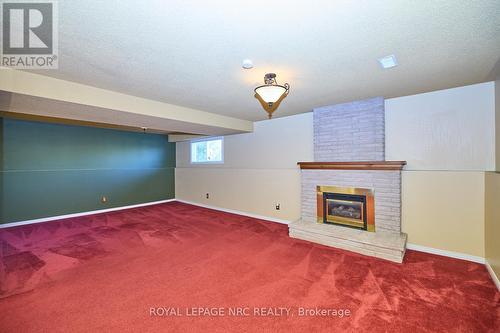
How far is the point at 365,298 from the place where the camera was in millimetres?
2270

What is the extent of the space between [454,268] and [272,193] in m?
3.35

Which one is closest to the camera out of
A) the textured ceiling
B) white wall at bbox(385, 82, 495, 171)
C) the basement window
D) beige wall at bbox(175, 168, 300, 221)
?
the textured ceiling

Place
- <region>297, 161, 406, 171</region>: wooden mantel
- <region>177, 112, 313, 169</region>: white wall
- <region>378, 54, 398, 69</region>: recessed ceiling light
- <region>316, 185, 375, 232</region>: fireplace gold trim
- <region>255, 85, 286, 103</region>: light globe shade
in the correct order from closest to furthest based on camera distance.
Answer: <region>378, 54, 398, 69</region>: recessed ceiling light < <region>255, 85, 286, 103</region>: light globe shade < <region>297, 161, 406, 171</region>: wooden mantel < <region>316, 185, 375, 232</region>: fireplace gold trim < <region>177, 112, 313, 169</region>: white wall

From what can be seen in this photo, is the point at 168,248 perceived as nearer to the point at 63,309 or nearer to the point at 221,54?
the point at 63,309

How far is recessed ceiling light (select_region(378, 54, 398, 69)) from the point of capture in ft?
7.18

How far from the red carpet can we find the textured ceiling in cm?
254

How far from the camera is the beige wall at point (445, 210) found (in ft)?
9.92

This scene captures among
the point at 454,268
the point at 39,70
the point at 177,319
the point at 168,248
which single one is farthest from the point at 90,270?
the point at 454,268

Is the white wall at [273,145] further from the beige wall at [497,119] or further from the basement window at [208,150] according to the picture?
the beige wall at [497,119]

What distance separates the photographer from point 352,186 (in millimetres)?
4020

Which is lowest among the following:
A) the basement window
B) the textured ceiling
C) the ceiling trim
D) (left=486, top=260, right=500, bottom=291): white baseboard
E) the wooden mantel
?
(left=486, top=260, right=500, bottom=291): white baseboard

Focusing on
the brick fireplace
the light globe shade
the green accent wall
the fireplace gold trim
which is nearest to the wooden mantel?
the brick fireplace

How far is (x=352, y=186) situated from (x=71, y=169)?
22.8 feet

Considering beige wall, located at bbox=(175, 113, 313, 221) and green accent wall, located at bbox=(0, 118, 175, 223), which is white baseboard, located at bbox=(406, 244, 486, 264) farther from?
green accent wall, located at bbox=(0, 118, 175, 223)
